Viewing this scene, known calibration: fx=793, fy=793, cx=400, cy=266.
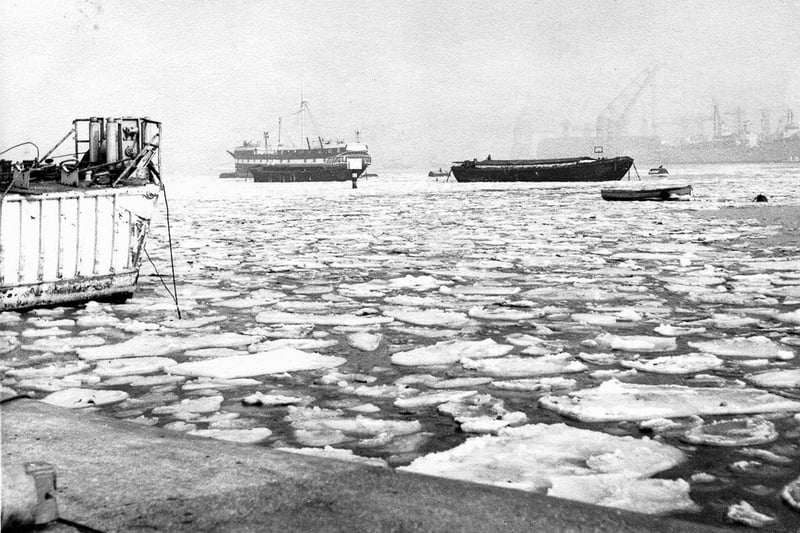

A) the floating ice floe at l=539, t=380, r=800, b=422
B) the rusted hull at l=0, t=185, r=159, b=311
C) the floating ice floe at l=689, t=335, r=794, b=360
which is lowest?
the floating ice floe at l=539, t=380, r=800, b=422

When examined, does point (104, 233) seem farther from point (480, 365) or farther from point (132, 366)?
point (480, 365)

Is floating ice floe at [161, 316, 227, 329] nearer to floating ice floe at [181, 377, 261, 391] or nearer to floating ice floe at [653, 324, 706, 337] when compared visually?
floating ice floe at [181, 377, 261, 391]

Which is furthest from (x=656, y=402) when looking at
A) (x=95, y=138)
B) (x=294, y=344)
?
(x=95, y=138)

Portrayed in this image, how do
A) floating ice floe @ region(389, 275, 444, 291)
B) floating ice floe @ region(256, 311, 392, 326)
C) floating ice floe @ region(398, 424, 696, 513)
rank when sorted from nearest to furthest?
floating ice floe @ region(398, 424, 696, 513) < floating ice floe @ region(256, 311, 392, 326) < floating ice floe @ region(389, 275, 444, 291)

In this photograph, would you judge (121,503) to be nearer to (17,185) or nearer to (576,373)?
(576,373)

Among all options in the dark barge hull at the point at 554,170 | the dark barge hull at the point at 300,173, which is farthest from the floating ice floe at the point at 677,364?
the dark barge hull at the point at 300,173

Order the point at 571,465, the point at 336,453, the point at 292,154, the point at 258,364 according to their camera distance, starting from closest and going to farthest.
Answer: the point at 571,465 < the point at 336,453 < the point at 258,364 < the point at 292,154

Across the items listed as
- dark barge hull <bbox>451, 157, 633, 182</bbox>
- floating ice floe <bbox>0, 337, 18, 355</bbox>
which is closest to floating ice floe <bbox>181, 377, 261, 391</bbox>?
floating ice floe <bbox>0, 337, 18, 355</bbox>
